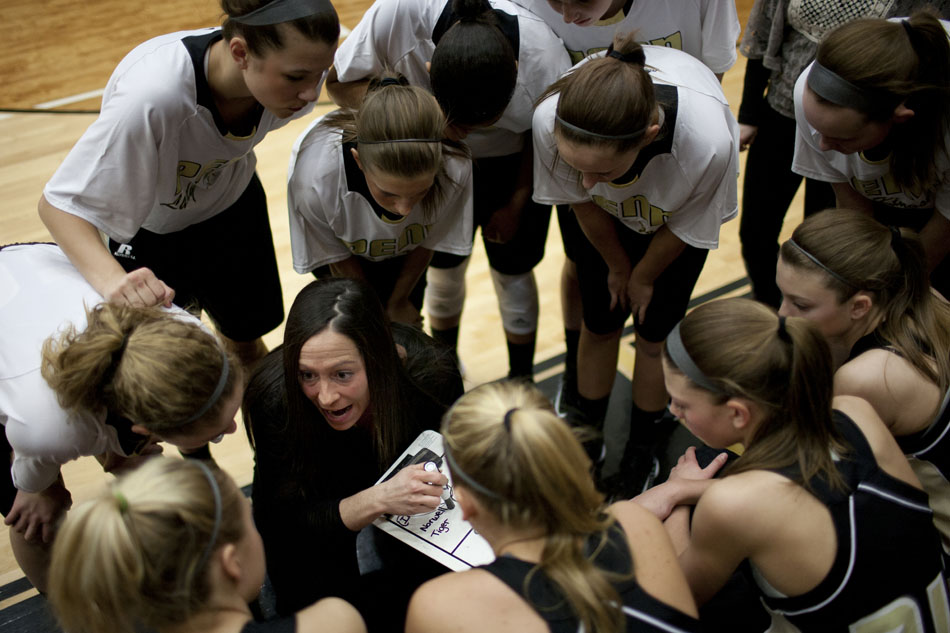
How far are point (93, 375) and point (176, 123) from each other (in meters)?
0.62

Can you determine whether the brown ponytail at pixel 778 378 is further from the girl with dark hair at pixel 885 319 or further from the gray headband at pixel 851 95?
the gray headband at pixel 851 95

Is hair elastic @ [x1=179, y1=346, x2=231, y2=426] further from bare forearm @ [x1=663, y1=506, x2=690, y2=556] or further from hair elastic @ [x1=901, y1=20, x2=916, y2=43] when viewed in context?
hair elastic @ [x1=901, y1=20, x2=916, y2=43]

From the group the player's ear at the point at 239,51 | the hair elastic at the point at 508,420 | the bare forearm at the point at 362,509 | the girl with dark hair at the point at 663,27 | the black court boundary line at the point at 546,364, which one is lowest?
the black court boundary line at the point at 546,364

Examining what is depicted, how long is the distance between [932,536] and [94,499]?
1.37m

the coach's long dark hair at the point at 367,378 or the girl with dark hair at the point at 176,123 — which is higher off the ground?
the girl with dark hair at the point at 176,123

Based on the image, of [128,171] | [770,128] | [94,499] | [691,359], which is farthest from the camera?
[770,128]

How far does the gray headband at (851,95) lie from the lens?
174cm

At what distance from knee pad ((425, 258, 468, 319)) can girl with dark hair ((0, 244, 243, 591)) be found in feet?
3.25

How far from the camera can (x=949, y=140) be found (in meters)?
1.83

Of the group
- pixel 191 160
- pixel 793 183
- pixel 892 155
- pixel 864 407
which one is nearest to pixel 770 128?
pixel 793 183

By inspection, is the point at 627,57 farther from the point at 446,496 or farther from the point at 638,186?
the point at 446,496

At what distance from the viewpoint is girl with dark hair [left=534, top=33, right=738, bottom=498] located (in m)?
1.67

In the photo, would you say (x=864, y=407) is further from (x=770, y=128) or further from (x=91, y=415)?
(x=91, y=415)

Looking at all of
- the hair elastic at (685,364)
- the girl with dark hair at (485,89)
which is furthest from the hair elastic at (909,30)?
the hair elastic at (685,364)
